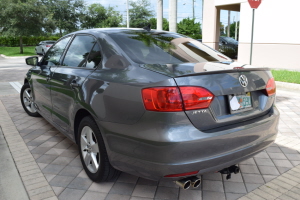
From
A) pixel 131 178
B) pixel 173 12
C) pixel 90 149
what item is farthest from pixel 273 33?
pixel 90 149

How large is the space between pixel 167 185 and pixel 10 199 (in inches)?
60.2

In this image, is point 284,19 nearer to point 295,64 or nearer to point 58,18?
point 295,64

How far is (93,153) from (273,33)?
41.2 ft

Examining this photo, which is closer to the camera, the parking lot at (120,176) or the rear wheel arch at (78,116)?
the parking lot at (120,176)

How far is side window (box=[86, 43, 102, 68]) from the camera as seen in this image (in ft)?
9.98

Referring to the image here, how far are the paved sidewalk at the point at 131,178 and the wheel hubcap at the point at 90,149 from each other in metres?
0.18

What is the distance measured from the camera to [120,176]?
126 inches

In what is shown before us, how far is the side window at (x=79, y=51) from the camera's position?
332 cm

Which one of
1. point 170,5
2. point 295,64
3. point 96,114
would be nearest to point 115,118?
point 96,114

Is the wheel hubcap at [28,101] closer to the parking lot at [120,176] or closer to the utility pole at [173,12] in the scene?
the parking lot at [120,176]

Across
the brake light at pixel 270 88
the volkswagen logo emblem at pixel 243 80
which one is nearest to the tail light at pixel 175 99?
the volkswagen logo emblem at pixel 243 80

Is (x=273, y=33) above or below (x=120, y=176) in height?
above

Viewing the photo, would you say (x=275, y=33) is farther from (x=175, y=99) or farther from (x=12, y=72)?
(x=175, y=99)

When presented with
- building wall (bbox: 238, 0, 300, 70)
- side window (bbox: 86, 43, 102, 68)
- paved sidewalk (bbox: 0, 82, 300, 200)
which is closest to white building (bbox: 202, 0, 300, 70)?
building wall (bbox: 238, 0, 300, 70)
